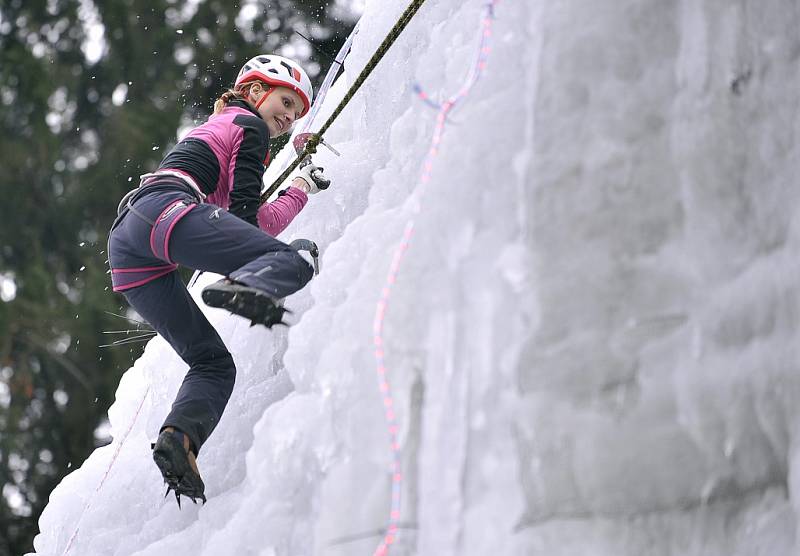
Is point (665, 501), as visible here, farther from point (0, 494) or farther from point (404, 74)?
point (0, 494)

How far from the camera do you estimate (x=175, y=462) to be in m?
2.48

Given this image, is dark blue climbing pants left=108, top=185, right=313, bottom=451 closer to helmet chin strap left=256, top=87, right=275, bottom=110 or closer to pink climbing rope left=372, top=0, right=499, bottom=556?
pink climbing rope left=372, top=0, right=499, bottom=556

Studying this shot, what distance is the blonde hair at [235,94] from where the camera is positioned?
3014 millimetres

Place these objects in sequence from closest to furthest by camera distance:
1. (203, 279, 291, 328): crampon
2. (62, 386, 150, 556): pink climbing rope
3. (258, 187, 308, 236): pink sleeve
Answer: (203, 279, 291, 328): crampon, (258, 187, 308, 236): pink sleeve, (62, 386, 150, 556): pink climbing rope

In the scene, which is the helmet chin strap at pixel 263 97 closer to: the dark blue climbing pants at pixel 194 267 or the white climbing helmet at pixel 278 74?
the white climbing helmet at pixel 278 74

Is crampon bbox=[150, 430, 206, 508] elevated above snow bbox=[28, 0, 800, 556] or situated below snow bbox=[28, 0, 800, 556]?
below

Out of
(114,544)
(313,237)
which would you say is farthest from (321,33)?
(114,544)

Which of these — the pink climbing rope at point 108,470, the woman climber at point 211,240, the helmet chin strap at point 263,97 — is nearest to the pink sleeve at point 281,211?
the woman climber at point 211,240

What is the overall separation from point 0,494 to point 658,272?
7.89 m

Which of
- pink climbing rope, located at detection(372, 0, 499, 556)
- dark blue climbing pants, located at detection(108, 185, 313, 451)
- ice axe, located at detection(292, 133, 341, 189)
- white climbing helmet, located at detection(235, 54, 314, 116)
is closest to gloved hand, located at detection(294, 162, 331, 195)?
ice axe, located at detection(292, 133, 341, 189)

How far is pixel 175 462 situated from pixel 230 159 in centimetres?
79

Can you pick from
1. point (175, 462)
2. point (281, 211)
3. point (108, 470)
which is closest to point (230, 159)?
point (281, 211)

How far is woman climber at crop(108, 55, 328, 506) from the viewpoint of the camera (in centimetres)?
245

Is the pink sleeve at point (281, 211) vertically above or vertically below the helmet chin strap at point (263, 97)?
below
